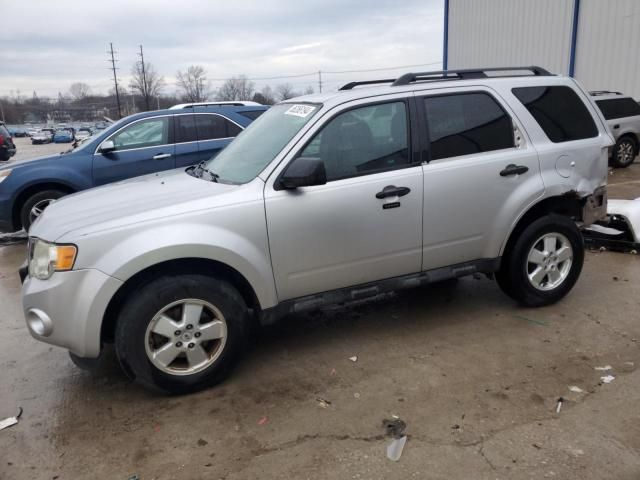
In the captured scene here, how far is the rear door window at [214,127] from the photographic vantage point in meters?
8.06

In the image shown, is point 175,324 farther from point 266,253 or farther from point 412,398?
point 412,398

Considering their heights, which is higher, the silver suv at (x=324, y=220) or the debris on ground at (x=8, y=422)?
the silver suv at (x=324, y=220)

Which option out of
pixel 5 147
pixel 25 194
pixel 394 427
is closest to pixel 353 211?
pixel 394 427

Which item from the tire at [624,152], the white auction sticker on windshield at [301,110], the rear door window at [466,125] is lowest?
the tire at [624,152]

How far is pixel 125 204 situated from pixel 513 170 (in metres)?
2.85

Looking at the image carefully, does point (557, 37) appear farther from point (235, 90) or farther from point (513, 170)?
point (235, 90)

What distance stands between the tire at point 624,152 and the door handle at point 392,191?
1128cm

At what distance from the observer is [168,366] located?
3.31 metres

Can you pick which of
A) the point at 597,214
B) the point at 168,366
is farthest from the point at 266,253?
the point at 597,214

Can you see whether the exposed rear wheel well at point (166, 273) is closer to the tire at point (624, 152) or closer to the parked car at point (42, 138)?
the tire at point (624, 152)

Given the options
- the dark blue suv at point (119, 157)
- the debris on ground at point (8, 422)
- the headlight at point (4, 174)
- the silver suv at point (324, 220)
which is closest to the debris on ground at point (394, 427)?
the silver suv at point (324, 220)

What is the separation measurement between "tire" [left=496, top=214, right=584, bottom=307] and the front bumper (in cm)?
301

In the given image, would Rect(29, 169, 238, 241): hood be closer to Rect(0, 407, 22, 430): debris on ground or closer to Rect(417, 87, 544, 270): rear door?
Rect(0, 407, 22, 430): debris on ground

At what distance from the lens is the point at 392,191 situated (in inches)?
145
